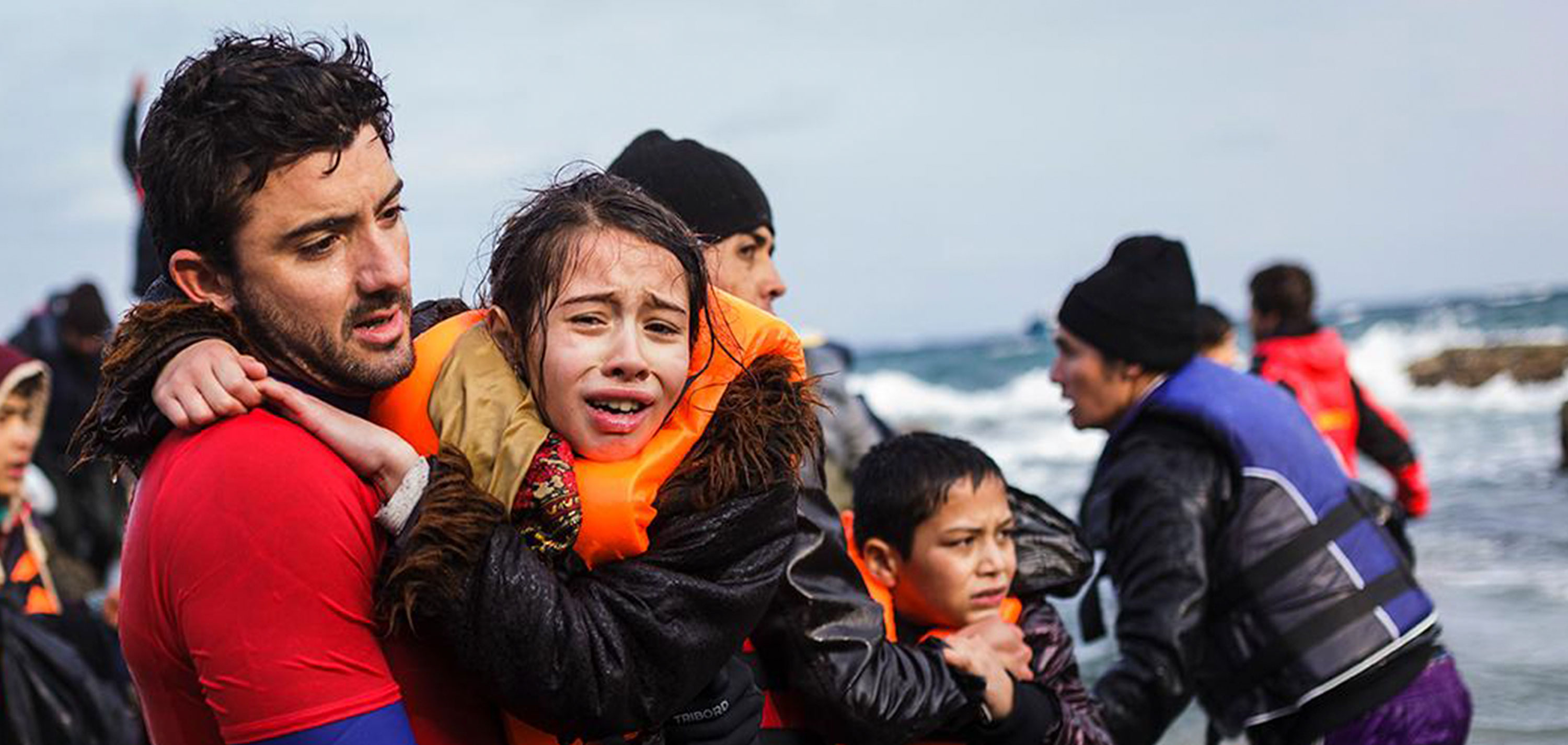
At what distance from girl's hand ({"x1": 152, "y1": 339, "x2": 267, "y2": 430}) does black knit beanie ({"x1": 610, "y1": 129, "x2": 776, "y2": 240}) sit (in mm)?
1646

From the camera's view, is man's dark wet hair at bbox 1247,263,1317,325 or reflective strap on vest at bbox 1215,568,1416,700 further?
man's dark wet hair at bbox 1247,263,1317,325

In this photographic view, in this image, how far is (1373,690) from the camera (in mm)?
4895

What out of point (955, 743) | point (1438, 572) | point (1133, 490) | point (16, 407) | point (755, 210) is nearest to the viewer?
point (955, 743)

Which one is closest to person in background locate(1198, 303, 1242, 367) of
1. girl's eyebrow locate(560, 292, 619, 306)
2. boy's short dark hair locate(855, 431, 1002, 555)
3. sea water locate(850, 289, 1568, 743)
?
sea water locate(850, 289, 1568, 743)

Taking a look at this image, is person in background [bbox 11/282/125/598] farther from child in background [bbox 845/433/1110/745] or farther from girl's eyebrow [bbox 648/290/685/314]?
girl's eyebrow [bbox 648/290/685/314]

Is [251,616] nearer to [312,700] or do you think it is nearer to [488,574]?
[312,700]

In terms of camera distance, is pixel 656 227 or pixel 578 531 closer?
pixel 578 531

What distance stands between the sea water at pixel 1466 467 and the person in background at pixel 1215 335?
2.06 m

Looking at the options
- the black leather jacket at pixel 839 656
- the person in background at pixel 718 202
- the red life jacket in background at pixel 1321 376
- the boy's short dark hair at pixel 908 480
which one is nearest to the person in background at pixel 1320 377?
the red life jacket in background at pixel 1321 376

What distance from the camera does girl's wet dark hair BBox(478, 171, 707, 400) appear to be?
9.05 feet

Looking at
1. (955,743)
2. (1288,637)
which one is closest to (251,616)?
(955,743)

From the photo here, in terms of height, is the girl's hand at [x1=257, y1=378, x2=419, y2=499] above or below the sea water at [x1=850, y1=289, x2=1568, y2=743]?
above

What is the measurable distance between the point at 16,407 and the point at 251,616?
13.8 ft

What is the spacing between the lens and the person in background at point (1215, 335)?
8.52 m
